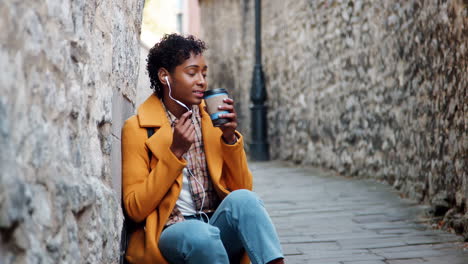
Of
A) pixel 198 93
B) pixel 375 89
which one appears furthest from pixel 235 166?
pixel 375 89

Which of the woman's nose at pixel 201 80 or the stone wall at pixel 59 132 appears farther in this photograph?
the woman's nose at pixel 201 80

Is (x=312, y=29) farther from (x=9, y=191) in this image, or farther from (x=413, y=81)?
(x=9, y=191)

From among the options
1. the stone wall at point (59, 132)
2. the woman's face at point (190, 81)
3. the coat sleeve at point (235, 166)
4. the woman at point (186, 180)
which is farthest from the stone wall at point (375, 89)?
the stone wall at point (59, 132)

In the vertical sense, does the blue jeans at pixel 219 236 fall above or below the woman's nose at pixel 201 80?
below

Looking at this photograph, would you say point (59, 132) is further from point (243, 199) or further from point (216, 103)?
point (243, 199)

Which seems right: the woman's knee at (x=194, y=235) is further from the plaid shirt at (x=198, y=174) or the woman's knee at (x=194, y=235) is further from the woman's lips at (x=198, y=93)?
the woman's lips at (x=198, y=93)

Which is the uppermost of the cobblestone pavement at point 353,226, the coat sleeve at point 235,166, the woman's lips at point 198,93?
the woman's lips at point 198,93

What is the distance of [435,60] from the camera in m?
4.11

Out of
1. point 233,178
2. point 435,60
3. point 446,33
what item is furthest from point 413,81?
point 233,178

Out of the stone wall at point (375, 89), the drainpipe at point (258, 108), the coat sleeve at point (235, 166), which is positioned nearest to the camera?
the coat sleeve at point (235, 166)

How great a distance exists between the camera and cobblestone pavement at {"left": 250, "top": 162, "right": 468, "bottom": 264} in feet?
10.2

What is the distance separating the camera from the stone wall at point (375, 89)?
12.3 feet

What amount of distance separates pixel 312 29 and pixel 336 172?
1.93 meters

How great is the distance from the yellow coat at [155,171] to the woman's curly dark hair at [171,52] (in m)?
0.13
